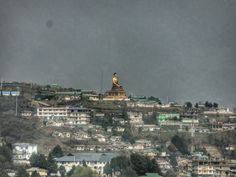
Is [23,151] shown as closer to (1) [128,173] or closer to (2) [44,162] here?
(2) [44,162]

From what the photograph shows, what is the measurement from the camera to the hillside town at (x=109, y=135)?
51812mm

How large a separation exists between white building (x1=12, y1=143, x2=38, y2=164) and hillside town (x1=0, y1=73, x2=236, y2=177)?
0.03 metres

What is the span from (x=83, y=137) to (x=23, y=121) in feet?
7.97

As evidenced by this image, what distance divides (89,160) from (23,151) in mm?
2594

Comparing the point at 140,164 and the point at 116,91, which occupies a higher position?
the point at 116,91

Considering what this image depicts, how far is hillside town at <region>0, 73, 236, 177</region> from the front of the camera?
51.8 metres

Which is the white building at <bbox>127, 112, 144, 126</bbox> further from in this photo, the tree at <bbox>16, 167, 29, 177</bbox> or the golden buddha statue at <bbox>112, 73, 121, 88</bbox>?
the tree at <bbox>16, 167, 29, 177</bbox>

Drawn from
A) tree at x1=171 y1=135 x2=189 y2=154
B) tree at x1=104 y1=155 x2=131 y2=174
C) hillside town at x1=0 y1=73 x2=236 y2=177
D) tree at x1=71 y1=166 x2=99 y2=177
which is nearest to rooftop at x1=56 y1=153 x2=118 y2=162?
hillside town at x1=0 y1=73 x2=236 y2=177

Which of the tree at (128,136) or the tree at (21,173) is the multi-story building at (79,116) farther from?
the tree at (21,173)

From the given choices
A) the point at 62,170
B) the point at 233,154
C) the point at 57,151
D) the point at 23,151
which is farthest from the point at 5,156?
the point at 233,154

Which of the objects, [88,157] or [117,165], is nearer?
[117,165]

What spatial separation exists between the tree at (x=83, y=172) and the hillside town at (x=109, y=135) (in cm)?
6

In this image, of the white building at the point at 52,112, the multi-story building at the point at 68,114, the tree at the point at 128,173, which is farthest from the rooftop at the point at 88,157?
the white building at the point at 52,112

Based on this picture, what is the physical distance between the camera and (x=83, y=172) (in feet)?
162
